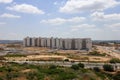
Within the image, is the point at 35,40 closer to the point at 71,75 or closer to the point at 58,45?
the point at 58,45

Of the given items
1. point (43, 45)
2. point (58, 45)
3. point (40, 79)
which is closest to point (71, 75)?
point (40, 79)

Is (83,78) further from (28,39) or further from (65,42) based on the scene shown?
(28,39)

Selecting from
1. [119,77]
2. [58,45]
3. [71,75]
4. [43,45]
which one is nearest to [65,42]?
[58,45]

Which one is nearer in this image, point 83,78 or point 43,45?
point 83,78

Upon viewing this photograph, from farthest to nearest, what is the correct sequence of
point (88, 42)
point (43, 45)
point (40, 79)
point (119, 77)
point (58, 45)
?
point (43, 45), point (58, 45), point (88, 42), point (119, 77), point (40, 79)

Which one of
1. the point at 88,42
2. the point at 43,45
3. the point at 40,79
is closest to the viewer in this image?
the point at 40,79

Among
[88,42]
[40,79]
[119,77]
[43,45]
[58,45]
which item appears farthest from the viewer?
[43,45]
